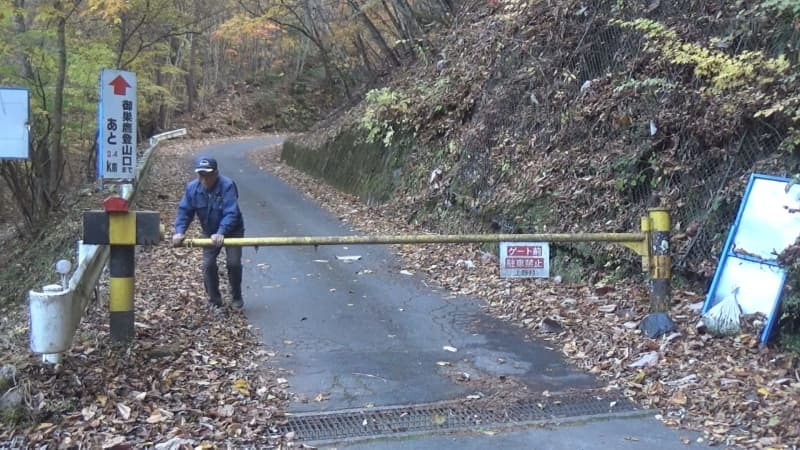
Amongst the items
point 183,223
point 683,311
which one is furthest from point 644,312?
point 183,223

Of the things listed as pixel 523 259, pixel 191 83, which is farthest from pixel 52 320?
pixel 191 83

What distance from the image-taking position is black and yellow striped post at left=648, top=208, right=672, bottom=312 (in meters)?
6.56

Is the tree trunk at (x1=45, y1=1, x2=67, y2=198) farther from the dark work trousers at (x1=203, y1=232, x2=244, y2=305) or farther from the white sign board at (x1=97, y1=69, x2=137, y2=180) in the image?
the dark work trousers at (x1=203, y1=232, x2=244, y2=305)

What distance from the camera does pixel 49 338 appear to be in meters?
4.93

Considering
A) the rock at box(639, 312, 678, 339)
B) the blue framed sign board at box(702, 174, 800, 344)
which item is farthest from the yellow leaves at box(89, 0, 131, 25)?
the blue framed sign board at box(702, 174, 800, 344)

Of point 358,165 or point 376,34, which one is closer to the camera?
point 358,165

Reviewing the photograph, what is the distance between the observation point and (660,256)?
657 cm

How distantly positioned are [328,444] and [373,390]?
104cm

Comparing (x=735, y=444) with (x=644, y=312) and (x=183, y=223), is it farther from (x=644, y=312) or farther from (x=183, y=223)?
(x=183, y=223)

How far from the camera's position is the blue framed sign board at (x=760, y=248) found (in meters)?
5.87

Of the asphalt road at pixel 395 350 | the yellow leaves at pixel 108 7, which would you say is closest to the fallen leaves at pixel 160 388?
the asphalt road at pixel 395 350

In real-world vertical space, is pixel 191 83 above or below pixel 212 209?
above

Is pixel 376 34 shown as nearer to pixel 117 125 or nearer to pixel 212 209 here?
pixel 117 125

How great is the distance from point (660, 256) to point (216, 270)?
14.9ft
